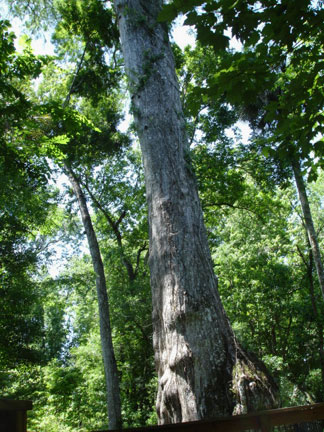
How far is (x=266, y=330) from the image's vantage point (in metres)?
13.3

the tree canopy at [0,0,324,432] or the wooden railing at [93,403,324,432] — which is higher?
the tree canopy at [0,0,324,432]

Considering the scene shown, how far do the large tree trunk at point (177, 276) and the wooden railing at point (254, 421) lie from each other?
852 mm

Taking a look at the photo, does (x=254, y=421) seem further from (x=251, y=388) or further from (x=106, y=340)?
(x=106, y=340)

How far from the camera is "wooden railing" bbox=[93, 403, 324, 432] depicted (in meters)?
1.54

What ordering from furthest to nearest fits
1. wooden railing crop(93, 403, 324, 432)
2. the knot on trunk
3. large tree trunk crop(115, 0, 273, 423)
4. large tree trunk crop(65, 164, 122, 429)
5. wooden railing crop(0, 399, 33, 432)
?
large tree trunk crop(65, 164, 122, 429)
large tree trunk crop(115, 0, 273, 423)
the knot on trunk
wooden railing crop(93, 403, 324, 432)
wooden railing crop(0, 399, 33, 432)

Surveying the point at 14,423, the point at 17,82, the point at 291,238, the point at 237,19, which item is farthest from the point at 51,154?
the point at 291,238

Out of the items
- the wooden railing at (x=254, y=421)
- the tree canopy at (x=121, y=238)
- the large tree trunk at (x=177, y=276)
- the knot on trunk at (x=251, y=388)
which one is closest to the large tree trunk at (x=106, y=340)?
the tree canopy at (x=121, y=238)

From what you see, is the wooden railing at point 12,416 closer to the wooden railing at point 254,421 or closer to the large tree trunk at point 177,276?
the wooden railing at point 254,421

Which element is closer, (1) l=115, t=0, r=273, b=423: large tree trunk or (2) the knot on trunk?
(2) the knot on trunk

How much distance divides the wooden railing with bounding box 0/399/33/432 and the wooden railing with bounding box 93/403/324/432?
0.52 m

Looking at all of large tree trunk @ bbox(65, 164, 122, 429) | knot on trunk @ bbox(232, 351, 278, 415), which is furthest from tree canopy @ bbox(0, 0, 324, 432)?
knot on trunk @ bbox(232, 351, 278, 415)

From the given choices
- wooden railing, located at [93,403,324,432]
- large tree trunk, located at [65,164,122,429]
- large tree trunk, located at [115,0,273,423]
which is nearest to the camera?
wooden railing, located at [93,403,324,432]

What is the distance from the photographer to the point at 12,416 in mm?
1107

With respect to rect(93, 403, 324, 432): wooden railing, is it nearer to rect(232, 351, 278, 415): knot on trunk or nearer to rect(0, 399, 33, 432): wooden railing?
rect(0, 399, 33, 432): wooden railing
